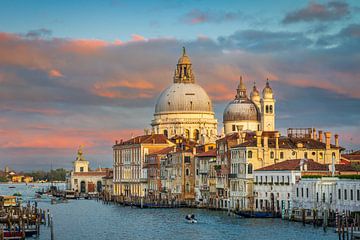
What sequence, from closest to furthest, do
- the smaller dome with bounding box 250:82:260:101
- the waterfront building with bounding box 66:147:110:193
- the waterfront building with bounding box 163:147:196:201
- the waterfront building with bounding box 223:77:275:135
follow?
the waterfront building with bounding box 163:147:196:201, the waterfront building with bounding box 223:77:275:135, the smaller dome with bounding box 250:82:260:101, the waterfront building with bounding box 66:147:110:193

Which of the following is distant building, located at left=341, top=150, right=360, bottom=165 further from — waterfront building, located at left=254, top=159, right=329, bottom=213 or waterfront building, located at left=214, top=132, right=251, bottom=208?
waterfront building, located at left=254, top=159, right=329, bottom=213

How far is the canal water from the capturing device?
182ft

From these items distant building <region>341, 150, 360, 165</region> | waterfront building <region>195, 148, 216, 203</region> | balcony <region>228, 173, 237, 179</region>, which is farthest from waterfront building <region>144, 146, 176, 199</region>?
balcony <region>228, 173, 237, 179</region>

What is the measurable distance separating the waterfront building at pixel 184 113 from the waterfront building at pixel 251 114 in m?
7.76

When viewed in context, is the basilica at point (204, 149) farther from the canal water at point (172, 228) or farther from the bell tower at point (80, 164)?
the bell tower at point (80, 164)

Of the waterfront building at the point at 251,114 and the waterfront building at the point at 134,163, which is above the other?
the waterfront building at the point at 251,114

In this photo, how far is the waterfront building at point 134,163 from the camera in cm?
11216

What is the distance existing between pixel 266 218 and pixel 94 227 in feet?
35.0

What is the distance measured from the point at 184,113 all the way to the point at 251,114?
13.4 meters

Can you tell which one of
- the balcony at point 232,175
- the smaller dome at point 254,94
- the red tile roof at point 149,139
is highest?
the smaller dome at point 254,94

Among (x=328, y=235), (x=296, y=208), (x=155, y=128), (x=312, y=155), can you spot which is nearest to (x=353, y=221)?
(x=328, y=235)

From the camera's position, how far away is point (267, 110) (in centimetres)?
11369

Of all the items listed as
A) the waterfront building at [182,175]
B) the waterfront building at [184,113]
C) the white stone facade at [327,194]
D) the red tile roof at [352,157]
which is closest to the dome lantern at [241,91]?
the waterfront building at [184,113]

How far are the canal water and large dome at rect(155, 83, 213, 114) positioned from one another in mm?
45423
